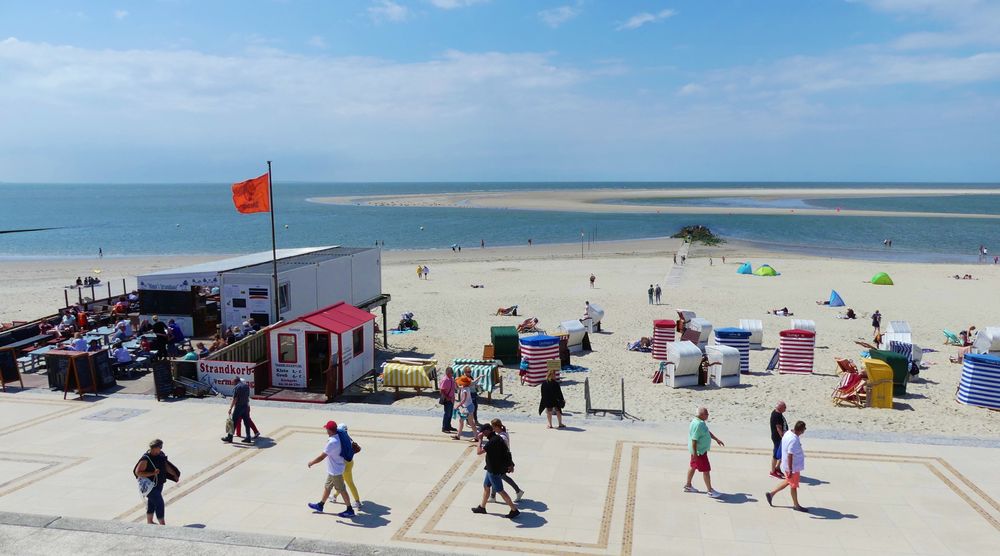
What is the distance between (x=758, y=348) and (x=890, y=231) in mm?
78598

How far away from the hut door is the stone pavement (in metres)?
2.47

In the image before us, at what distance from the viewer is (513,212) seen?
435ft

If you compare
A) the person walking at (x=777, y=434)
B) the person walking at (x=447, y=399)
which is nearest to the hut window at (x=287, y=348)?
the person walking at (x=447, y=399)

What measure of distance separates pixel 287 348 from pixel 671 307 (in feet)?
66.1

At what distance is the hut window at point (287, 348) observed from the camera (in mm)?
16203

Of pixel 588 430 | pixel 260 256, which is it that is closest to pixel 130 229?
pixel 260 256

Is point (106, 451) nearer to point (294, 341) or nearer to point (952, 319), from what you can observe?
point (294, 341)

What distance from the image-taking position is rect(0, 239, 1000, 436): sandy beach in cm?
1590

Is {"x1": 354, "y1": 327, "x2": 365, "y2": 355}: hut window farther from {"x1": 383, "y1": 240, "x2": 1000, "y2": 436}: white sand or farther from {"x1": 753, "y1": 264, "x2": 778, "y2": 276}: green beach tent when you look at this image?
{"x1": 753, "y1": 264, "x2": 778, "y2": 276}: green beach tent

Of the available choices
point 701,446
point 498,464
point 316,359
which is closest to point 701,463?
point 701,446

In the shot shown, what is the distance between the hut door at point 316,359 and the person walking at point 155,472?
7.49 metres

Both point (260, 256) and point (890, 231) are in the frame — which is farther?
point (890, 231)

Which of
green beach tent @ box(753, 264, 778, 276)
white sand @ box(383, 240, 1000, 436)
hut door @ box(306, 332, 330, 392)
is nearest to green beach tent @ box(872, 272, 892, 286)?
white sand @ box(383, 240, 1000, 436)

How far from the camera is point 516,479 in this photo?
10547 millimetres
